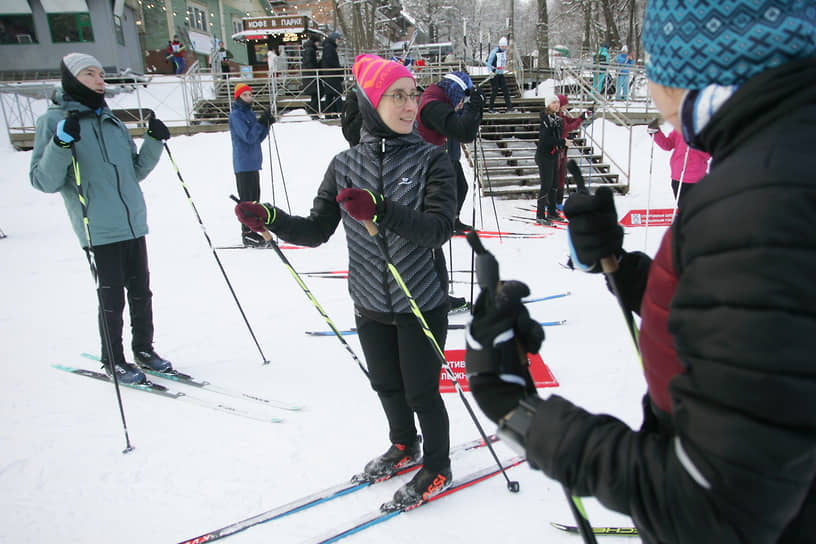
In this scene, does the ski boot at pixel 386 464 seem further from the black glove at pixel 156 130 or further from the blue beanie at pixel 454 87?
the blue beanie at pixel 454 87

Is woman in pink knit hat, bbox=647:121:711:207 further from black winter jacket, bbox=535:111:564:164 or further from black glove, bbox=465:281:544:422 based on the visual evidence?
black glove, bbox=465:281:544:422

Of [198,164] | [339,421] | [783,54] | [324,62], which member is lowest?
[339,421]

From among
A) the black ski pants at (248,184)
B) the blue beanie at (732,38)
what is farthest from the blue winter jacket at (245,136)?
the blue beanie at (732,38)

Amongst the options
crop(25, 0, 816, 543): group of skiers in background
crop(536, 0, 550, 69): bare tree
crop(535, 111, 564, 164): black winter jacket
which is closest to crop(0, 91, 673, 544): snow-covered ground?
crop(25, 0, 816, 543): group of skiers in background

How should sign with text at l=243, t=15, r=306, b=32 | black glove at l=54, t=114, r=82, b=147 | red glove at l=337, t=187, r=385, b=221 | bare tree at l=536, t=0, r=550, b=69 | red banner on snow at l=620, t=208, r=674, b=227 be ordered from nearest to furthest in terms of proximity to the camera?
red glove at l=337, t=187, r=385, b=221 → black glove at l=54, t=114, r=82, b=147 → red banner on snow at l=620, t=208, r=674, b=227 → bare tree at l=536, t=0, r=550, b=69 → sign with text at l=243, t=15, r=306, b=32

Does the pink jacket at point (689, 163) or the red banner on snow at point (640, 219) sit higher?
the pink jacket at point (689, 163)

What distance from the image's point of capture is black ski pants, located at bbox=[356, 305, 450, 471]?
204 cm

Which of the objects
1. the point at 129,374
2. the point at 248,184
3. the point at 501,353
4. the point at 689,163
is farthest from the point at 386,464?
the point at 248,184

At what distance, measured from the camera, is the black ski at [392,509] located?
2062 millimetres

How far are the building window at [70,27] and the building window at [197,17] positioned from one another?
6.45 meters

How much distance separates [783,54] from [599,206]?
500mm

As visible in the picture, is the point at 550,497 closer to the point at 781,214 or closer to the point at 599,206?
the point at 599,206

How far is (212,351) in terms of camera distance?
12.8 ft

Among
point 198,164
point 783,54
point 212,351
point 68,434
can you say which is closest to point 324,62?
point 198,164
